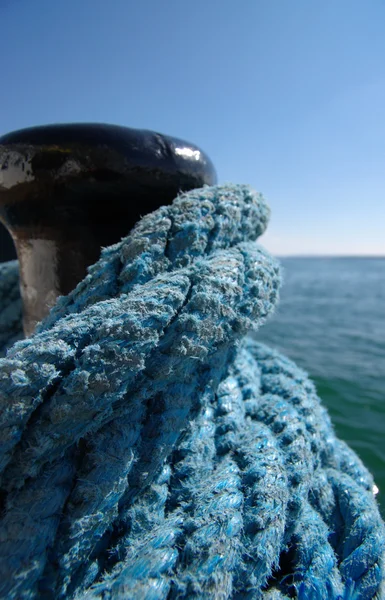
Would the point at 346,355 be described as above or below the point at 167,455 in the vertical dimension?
below

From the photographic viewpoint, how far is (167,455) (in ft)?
2.34

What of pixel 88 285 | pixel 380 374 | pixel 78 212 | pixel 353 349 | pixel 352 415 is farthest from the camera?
pixel 353 349

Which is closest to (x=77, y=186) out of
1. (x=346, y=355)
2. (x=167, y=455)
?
(x=167, y=455)

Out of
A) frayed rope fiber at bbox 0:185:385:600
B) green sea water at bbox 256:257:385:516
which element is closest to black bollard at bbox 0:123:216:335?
frayed rope fiber at bbox 0:185:385:600

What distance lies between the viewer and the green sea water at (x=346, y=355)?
1971 mm

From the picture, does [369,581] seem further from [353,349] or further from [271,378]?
[353,349]

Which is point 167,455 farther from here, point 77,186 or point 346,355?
point 346,355

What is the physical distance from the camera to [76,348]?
1.99 ft

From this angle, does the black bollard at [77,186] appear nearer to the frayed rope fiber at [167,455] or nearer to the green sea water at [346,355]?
the frayed rope fiber at [167,455]

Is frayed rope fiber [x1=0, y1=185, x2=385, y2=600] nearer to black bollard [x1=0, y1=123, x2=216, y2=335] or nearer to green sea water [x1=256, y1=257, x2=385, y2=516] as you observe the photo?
black bollard [x1=0, y1=123, x2=216, y2=335]

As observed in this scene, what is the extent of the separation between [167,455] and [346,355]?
3.43m

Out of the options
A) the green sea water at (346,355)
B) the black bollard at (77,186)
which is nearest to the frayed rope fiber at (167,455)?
the black bollard at (77,186)

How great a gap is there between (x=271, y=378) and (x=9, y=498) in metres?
0.72

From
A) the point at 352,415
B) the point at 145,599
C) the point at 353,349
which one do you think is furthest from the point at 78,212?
the point at 353,349
